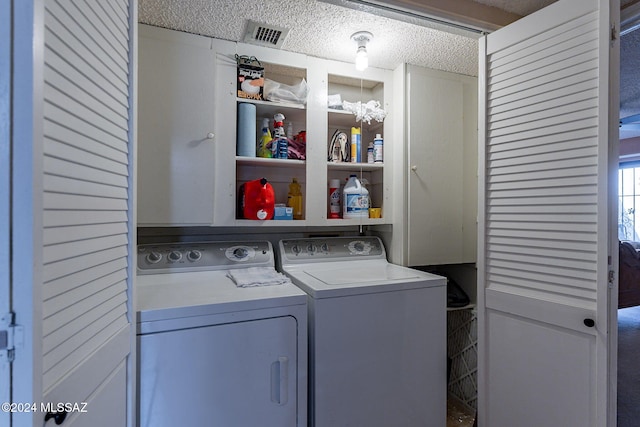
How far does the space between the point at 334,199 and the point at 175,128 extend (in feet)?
3.46

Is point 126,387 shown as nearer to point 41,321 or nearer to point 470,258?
point 41,321

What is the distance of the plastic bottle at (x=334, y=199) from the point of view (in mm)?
2156

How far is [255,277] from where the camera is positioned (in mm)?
1645

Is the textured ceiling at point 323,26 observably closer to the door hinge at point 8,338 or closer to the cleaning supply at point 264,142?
the cleaning supply at point 264,142

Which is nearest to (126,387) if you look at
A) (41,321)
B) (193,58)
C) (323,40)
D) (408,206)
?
(41,321)

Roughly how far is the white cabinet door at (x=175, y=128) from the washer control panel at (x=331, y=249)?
536mm

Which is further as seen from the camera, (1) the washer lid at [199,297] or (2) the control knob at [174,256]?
(2) the control knob at [174,256]

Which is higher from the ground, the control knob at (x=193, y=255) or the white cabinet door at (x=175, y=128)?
the white cabinet door at (x=175, y=128)

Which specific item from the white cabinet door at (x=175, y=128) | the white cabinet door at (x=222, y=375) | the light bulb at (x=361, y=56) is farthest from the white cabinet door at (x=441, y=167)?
the white cabinet door at (x=175, y=128)

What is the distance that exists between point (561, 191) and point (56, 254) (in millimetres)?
1693

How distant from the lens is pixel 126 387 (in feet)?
3.48

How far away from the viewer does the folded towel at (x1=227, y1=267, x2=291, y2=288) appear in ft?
5.05

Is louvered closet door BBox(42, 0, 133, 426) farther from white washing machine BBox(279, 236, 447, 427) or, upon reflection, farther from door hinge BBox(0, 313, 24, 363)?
white washing machine BBox(279, 236, 447, 427)

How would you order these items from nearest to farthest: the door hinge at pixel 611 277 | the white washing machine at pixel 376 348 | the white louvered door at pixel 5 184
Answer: the white louvered door at pixel 5 184, the door hinge at pixel 611 277, the white washing machine at pixel 376 348
